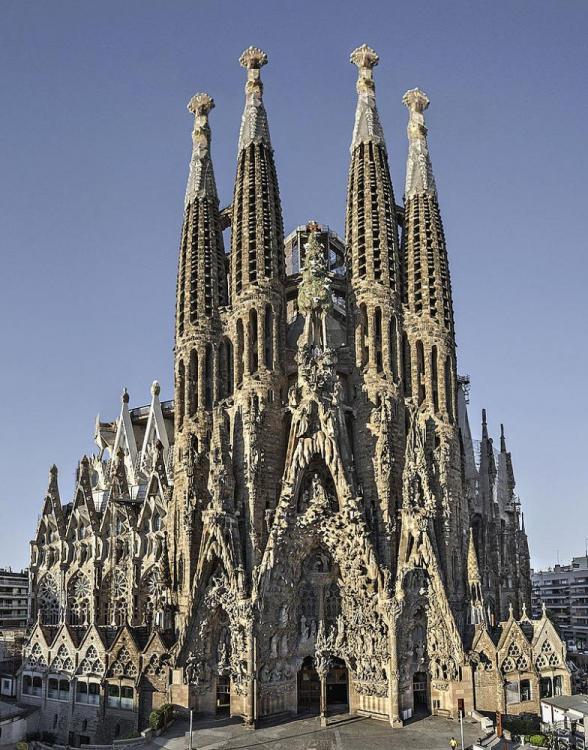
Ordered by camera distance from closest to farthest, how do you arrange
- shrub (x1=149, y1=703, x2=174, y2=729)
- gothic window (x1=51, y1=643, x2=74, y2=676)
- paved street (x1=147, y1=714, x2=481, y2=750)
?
paved street (x1=147, y1=714, x2=481, y2=750) → shrub (x1=149, y1=703, x2=174, y2=729) → gothic window (x1=51, y1=643, x2=74, y2=676)

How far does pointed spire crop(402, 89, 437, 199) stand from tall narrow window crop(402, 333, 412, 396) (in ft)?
33.8

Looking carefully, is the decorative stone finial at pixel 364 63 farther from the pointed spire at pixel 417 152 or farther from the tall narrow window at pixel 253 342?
the tall narrow window at pixel 253 342

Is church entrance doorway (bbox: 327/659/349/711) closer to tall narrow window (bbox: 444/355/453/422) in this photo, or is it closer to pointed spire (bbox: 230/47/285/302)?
tall narrow window (bbox: 444/355/453/422)

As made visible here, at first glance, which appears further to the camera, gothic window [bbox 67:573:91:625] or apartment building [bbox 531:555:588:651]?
apartment building [bbox 531:555:588:651]

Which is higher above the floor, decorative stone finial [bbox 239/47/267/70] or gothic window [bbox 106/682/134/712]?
decorative stone finial [bbox 239/47/267/70]

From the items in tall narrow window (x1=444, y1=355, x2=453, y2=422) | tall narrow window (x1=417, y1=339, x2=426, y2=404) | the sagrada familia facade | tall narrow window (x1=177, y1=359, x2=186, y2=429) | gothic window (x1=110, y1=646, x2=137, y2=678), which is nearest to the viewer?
the sagrada familia facade

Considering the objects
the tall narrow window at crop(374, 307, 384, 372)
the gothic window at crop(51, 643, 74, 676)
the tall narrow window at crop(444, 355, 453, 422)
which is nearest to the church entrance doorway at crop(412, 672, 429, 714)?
the tall narrow window at crop(444, 355, 453, 422)

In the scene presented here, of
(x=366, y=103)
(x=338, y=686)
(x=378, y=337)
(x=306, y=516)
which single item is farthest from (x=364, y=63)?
(x=338, y=686)

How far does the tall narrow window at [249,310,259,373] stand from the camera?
157 feet

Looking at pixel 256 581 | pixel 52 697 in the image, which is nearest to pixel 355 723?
pixel 256 581

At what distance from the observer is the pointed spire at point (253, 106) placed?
53156mm

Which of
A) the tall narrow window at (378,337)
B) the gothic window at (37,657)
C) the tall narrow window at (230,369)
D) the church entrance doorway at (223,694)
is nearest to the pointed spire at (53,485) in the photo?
Answer: the gothic window at (37,657)

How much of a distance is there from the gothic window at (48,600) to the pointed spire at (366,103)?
36012 millimetres

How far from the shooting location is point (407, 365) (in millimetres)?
48906
